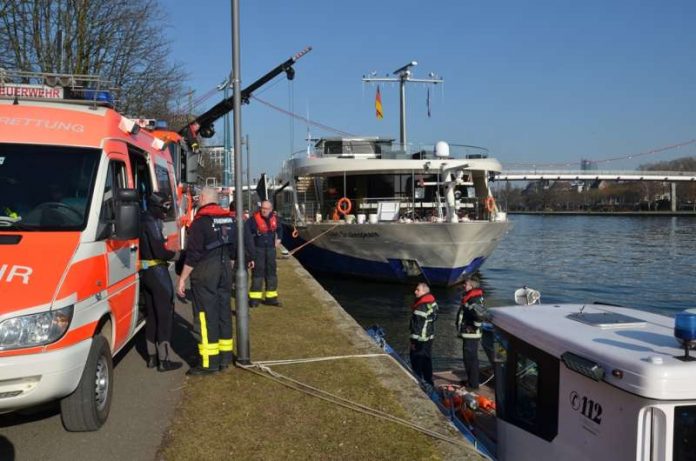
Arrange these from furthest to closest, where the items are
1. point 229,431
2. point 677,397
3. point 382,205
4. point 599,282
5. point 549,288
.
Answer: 1. point 599,282
2. point 549,288
3. point 382,205
4. point 229,431
5. point 677,397

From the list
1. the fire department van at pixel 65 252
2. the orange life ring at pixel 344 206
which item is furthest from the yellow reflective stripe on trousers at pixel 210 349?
the orange life ring at pixel 344 206

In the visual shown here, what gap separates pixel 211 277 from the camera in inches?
226

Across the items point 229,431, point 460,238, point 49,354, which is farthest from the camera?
point 460,238

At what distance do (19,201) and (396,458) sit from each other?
344 centimetres

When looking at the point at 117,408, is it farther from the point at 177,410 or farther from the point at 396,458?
the point at 396,458

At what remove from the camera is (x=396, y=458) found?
13.3 feet

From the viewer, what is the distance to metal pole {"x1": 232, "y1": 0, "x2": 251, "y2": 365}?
5793mm

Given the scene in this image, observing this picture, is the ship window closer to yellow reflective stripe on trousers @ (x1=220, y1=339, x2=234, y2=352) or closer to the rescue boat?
the rescue boat

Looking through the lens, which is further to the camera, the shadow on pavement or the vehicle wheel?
the vehicle wheel

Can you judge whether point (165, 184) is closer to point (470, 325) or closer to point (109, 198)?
point (109, 198)

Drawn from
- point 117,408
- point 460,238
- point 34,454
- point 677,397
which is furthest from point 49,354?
point 460,238

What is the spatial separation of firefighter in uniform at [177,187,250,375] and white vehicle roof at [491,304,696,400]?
2798 mm

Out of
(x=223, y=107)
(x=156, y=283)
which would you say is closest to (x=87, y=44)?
(x=223, y=107)

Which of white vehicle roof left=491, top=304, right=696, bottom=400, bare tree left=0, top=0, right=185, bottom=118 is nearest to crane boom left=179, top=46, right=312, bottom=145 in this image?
bare tree left=0, top=0, right=185, bottom=118
